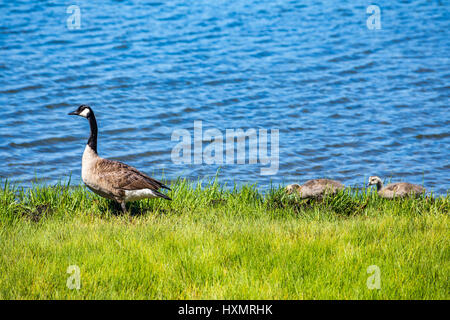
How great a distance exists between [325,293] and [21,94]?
39.6ft

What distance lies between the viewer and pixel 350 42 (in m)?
20.0

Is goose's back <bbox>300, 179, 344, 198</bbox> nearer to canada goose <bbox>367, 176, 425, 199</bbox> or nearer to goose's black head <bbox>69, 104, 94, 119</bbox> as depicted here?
canada goose <bbox>367, 176, 425, 199</bbox>

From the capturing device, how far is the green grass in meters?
5.75

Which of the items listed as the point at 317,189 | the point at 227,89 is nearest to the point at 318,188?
the point at 317,189

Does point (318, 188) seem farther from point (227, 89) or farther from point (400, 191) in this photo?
point (227, 89)

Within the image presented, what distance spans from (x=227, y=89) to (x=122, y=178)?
8005 millimetres

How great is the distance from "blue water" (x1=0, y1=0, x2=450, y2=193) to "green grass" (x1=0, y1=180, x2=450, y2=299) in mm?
1870

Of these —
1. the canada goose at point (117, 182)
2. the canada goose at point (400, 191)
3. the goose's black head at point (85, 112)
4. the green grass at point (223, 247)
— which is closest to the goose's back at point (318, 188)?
the green grass at point (223, 247)

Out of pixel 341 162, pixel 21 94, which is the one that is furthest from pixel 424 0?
pixel 21 94

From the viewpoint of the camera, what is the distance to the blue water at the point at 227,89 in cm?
1221

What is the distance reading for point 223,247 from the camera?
663 centimetres

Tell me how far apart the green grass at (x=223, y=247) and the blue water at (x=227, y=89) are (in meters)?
1.87

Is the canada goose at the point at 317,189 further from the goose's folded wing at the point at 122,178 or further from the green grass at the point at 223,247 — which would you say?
the goose's folded wing at the point at 122,178

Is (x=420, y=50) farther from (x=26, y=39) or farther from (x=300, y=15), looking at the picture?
(x=26, y=39)
